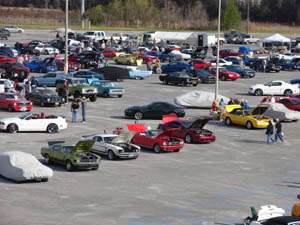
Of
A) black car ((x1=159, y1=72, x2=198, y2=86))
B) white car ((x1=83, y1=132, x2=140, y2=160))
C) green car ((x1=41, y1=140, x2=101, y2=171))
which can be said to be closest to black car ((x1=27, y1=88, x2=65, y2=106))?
white car ((x1=83, y1=132, x2=140, y2=160))

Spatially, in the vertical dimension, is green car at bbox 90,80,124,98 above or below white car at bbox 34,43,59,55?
below

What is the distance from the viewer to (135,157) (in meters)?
35.0

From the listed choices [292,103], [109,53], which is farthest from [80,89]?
[109,53]

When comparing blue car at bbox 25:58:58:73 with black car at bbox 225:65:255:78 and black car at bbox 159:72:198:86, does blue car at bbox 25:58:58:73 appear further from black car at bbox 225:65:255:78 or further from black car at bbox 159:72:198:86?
black car at bbox 225:65:255:78

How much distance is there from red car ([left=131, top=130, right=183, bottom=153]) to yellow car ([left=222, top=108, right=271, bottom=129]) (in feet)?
26.9

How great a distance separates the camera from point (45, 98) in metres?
48.9

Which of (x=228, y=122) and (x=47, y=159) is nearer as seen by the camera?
(x=47, y=159)

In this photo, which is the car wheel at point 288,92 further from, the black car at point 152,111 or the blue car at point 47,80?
the blue car at point 47,80

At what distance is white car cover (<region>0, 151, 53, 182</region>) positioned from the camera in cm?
2920

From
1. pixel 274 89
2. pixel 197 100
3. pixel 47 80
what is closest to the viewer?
pixel 197 100

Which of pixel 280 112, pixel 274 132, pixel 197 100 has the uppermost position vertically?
pixel 197 100

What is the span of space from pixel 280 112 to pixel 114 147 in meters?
15.2

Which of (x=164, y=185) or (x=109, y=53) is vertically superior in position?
(x=109, y=53)

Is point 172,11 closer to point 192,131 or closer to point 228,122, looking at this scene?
point 228,122
